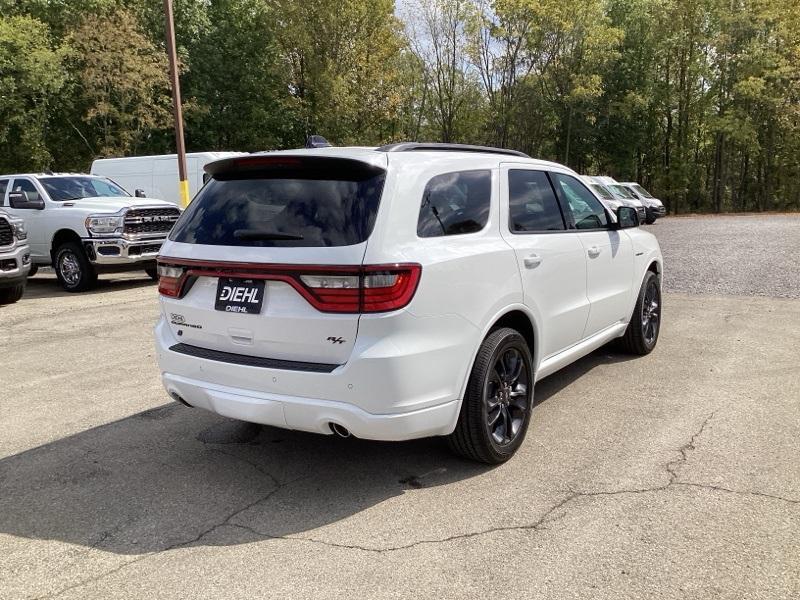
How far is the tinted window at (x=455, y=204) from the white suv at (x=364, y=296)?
0.5 inches

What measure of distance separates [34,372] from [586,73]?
37359 mm

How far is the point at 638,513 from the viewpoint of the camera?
11.0 feet

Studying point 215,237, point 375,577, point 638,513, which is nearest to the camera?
point 375,577

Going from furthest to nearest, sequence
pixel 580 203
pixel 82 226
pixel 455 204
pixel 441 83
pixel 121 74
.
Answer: pixel 441 83 → pixel 121 74 → pixel 82 226 → pixel 580 203 → pixel 455 204

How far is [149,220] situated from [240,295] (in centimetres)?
920

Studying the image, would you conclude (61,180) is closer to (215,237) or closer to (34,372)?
(34,372)

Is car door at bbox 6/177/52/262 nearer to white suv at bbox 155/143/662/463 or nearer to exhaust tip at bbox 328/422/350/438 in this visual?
white suv at bbox 155/143/662/463

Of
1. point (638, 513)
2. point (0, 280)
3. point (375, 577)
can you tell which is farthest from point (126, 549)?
point (0, 280)

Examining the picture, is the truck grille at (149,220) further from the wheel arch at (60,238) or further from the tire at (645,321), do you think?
the tire at (645,321)

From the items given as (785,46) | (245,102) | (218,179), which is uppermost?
(785,46)

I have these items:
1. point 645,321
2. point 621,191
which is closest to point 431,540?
point 645,321

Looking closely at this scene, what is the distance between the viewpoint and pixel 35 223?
39.4 ft

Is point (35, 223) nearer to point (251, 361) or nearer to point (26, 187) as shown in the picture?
point (26, 187)

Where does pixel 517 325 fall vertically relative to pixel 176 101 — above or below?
below
